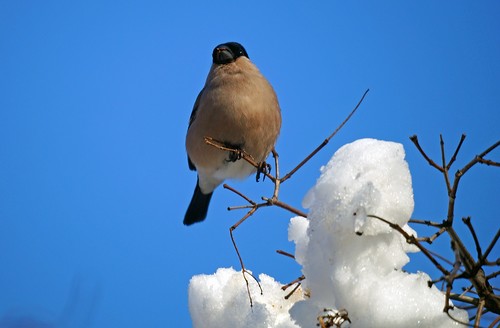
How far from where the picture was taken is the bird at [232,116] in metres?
1.91

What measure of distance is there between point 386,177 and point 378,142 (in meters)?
0.07

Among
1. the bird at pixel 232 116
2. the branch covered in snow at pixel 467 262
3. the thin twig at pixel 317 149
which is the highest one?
the bird at pixel 232 116

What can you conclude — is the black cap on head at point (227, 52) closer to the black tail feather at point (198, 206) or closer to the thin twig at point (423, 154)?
A: the black tail feather at point (198, 206)

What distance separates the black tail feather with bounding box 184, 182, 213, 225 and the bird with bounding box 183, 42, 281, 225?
0.31 meters

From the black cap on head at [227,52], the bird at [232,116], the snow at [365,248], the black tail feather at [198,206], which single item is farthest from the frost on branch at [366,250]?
the black tail feather at [198,206]

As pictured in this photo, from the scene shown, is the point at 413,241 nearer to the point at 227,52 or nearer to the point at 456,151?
the point at 456,151

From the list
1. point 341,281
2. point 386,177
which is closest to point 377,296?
point 341,281

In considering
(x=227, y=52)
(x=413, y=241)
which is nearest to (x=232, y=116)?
(x=227, y=52)

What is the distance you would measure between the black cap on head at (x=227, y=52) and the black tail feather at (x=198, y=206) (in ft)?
2.04

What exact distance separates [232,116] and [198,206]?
0.69m

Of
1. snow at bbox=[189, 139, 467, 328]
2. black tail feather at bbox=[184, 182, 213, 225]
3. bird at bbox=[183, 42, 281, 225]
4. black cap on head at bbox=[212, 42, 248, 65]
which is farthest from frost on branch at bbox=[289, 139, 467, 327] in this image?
black tail feather at bbox=[184, 182, 213, 225]

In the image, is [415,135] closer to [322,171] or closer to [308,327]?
[322,171]

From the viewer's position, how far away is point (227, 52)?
81.4 inches

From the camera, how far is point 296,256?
97 centimetres
